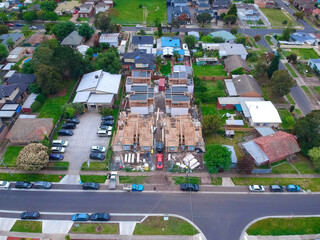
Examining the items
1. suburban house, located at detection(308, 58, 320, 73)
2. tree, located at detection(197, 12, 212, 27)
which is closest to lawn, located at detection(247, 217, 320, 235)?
suburban house, located at detection(308, 58, 320, 73)

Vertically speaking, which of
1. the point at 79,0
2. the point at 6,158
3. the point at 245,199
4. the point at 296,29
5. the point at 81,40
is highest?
the point at 79,0

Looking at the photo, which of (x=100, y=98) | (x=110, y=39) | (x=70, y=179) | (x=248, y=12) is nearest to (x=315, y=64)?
(x=248, y=12)

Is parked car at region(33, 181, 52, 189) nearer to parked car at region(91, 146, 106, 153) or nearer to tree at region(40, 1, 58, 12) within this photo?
parked car at region(91, 146, 106, 153)

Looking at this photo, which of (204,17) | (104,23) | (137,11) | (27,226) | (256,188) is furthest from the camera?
(137,11)

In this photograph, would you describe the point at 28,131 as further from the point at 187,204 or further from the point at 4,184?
the point at 187,204

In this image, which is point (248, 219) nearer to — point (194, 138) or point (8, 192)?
point (194, 138)

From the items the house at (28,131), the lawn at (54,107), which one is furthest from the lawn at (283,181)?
the lawn at (54,107)

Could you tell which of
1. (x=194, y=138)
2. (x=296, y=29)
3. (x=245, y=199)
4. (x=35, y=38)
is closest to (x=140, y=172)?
(x=194, y=138)
